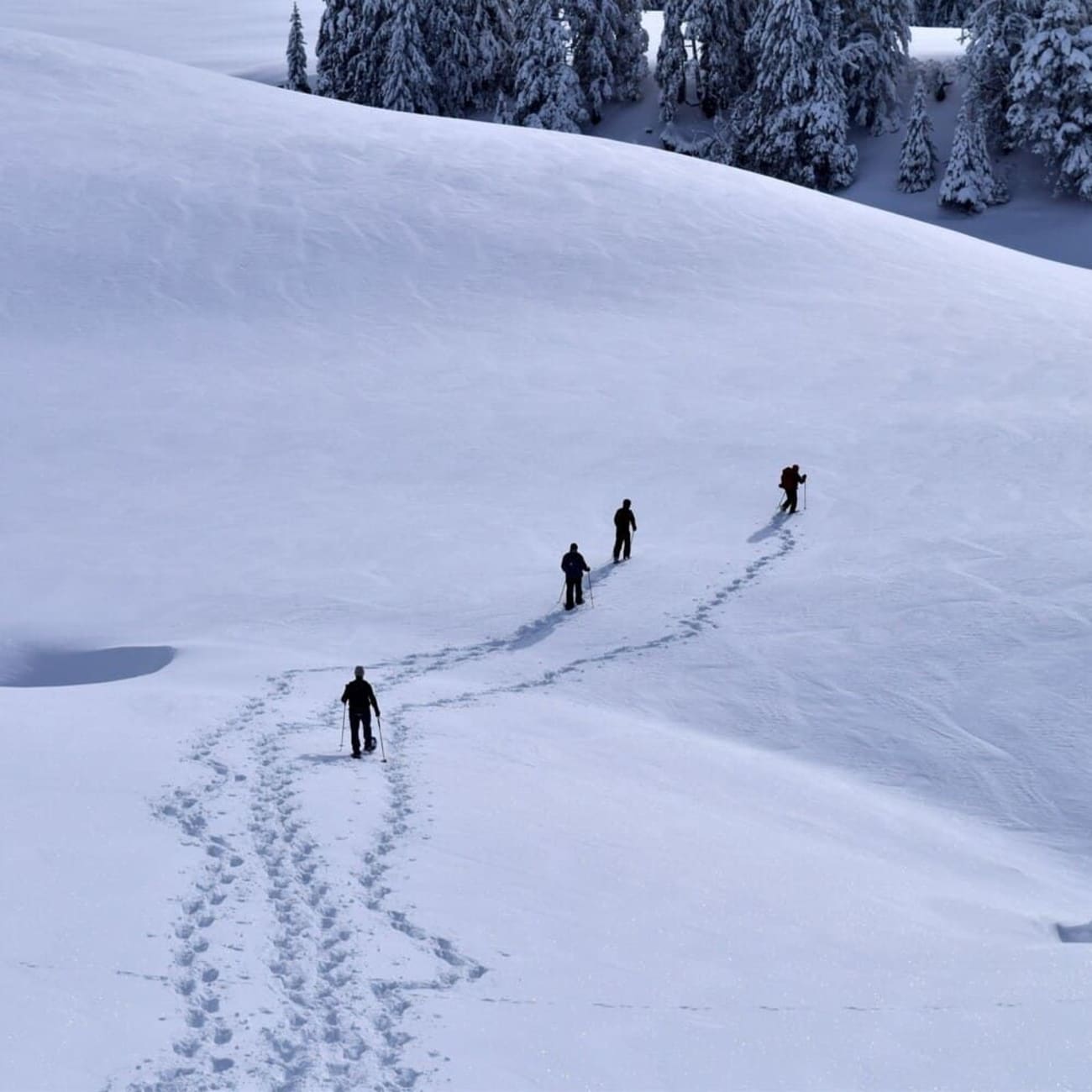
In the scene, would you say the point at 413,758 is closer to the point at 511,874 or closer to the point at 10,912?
the point at 511,874

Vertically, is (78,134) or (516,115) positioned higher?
(516,115)

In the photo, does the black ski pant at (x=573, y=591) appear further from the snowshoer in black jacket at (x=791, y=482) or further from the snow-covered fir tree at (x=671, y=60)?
the snow-covered fir tree at (x=671, y=60)

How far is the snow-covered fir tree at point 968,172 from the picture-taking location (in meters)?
51.4

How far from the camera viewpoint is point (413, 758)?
14.3 metres

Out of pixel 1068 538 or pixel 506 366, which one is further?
pixel 506 366

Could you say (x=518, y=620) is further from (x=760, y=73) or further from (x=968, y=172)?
(x=760, y=73)

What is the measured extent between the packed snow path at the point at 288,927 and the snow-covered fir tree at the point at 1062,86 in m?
43.4

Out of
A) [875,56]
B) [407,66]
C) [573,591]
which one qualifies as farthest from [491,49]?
[573,591]

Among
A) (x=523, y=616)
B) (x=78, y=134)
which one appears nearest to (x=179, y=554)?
(x=523, y=616)

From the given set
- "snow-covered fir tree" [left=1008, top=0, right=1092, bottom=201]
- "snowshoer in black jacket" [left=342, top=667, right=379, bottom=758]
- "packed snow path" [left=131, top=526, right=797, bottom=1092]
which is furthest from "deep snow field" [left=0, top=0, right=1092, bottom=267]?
"packed snow path" [left=131, top=526, right=797, bottom=1092]

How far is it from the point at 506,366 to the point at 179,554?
10649 millimetres

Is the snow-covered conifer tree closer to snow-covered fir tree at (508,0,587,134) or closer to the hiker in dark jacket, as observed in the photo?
snow-covered fir tree at (508,0,587,134)

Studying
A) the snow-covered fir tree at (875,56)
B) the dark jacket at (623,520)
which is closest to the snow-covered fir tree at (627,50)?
the snow-covered fir tree at (875,56)

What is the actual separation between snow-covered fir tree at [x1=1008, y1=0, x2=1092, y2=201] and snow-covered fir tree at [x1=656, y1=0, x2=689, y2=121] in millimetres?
14771
